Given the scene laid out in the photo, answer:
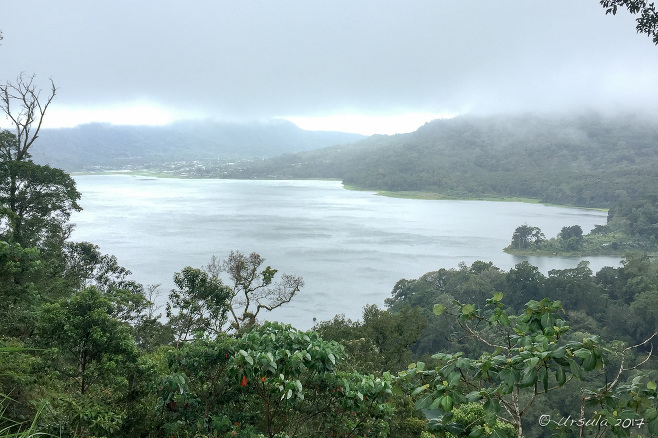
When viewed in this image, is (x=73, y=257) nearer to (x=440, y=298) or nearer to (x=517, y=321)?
(x=517, y=321)

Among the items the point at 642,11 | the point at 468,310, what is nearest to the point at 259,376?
the point at 468,310

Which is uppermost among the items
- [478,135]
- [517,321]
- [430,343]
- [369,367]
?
[478,135]

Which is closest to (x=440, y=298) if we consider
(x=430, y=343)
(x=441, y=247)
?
(x=430, y=343)

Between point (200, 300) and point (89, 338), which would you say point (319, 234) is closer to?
point (200, 300)

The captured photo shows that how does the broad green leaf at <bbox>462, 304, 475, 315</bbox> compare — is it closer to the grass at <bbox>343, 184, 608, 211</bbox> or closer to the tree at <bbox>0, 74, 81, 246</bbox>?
the tree at <bbox>0, 74, 81, 246</bbox>

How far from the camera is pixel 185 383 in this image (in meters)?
3.03

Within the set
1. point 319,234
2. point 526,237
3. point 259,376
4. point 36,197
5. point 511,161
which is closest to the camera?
point 259,376

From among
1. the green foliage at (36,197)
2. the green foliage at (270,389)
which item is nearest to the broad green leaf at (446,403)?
the green foliage at (270,389)

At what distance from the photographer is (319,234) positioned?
45.9 meters

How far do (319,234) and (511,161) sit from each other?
68809 mm

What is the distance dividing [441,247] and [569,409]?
90.6 feet

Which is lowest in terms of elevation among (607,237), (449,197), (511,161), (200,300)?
(607,237)

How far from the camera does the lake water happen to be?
1176 inches

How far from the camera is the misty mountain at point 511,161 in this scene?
76.6m
